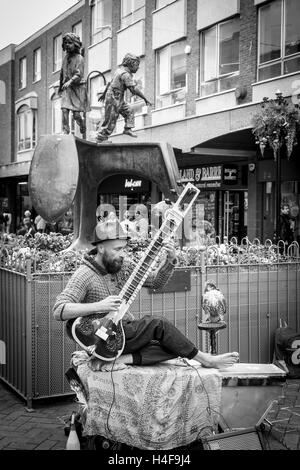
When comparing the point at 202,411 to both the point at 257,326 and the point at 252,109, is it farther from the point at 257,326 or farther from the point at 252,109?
the point at 252,109

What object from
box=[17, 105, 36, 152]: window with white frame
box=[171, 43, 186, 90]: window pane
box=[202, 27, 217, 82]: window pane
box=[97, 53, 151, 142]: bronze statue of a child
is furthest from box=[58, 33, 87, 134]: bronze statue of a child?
box=[17, 105, 36, 152]: window with white frame

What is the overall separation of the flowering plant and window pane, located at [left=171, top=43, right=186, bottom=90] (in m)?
6.26

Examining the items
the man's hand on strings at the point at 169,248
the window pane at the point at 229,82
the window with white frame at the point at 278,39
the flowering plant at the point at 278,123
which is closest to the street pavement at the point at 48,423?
the man's hand on strings at the point at 169,248

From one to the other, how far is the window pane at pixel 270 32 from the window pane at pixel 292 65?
0.43m

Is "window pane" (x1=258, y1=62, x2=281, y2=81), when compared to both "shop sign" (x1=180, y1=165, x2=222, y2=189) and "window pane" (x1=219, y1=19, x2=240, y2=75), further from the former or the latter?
"shop sign" (x1=180, y1=165, x2=222, y2=189)

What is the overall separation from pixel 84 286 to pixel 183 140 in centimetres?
1266

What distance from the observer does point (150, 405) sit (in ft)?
13.0

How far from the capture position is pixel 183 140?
53.6ft

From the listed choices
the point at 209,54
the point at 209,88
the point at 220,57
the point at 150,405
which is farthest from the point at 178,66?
the point at 150,405

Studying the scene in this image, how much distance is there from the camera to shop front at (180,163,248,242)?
1727 centimetres

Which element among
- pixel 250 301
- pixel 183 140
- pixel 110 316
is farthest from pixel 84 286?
pixel 183 140

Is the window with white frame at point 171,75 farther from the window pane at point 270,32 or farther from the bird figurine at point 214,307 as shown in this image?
the bird figurine at point 214,307

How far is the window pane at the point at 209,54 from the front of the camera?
1570cm

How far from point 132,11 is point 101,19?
3.39ft
